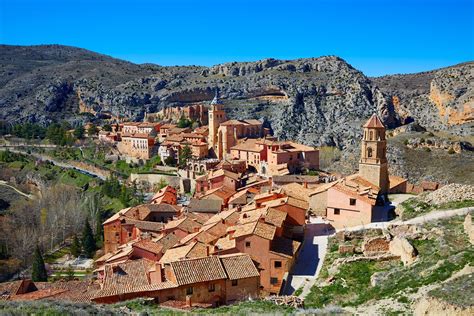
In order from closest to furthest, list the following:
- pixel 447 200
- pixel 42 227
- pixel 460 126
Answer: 1. pixel 447 200
2. pixel 42 227
3. pixel 460 126

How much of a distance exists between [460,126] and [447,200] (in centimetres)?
5230

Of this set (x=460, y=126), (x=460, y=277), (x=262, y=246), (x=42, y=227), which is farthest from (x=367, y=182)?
(x=460, y=126)

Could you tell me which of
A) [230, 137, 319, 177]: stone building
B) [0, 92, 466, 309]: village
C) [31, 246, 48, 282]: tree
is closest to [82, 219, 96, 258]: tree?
[0, 92, 466, 309]: village

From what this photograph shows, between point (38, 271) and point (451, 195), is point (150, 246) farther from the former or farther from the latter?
point (451, 195)

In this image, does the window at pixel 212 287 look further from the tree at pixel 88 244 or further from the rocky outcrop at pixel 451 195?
the tree at pixel 88 244

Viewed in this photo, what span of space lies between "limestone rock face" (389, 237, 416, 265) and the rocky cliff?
57914 mm

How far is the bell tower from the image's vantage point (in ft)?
102

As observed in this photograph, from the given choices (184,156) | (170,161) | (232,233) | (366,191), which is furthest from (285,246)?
(170,161)

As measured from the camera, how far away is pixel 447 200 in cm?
2652

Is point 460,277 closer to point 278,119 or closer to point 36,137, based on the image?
point 278,119

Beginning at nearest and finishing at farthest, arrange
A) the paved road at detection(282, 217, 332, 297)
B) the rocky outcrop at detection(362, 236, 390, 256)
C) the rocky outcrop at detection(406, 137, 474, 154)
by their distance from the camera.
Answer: the rocky outcrop at detection(362, 236, 390, 256) → the paved road at detection(282, 217, 332, 297) → the rocky outcrop at detection(406, 137, 474, 154)

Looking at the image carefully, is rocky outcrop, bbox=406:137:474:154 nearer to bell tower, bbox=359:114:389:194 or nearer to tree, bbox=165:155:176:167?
bell tower, bbox=359:114:389:194

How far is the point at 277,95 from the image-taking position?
104 m

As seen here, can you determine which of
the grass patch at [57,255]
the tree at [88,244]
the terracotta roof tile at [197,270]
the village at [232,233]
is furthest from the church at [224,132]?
the terracotta roof tile at [197,270]
